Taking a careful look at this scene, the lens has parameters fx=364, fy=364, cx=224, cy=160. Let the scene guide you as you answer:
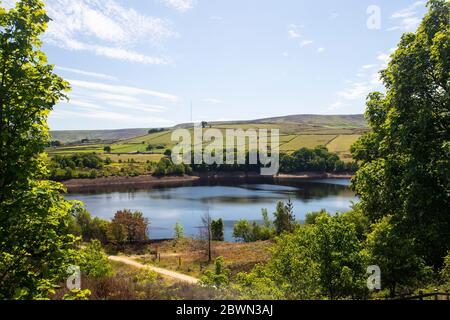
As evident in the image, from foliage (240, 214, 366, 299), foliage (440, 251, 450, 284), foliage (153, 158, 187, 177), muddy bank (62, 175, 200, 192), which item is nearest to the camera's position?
foliage (440, 251, 450, 284)

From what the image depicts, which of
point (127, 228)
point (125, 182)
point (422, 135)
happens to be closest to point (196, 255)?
point (127, 228)

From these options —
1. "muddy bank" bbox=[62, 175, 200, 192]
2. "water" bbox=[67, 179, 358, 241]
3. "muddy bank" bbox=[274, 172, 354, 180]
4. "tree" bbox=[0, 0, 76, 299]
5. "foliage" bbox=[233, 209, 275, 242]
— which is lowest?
"foliage" bbox=[233, 209, 275, 242]

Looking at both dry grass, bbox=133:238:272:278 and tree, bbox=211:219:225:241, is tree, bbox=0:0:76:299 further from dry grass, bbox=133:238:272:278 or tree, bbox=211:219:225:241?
tree, bbox=211:219:225:241

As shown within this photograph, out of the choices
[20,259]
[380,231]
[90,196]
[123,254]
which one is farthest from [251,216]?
[20,259]

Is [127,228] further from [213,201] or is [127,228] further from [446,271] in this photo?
[446,271]

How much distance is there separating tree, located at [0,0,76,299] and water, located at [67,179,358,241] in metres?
73.1

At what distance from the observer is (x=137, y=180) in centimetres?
17388

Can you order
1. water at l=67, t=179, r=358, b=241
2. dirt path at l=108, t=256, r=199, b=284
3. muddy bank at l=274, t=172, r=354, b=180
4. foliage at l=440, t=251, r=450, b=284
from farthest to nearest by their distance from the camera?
muddy bank at l=274, t=172, r=354, b=180 < water at l=67, t=179, r=358, b=241 < dirt path at l=108, t=256, r=199, b=284 < foliage at l=440, t=251, r=450, b=284

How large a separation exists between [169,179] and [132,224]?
108 meters

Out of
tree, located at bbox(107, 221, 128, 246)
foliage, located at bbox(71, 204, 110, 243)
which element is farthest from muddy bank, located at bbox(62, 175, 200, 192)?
tree, located at bbox(107, 221, 128, 246)

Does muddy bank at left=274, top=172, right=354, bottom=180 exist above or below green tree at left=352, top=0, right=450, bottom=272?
below

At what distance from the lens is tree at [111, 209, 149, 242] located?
244 ft

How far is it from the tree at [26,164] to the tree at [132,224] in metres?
65.4

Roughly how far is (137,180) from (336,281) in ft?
528
